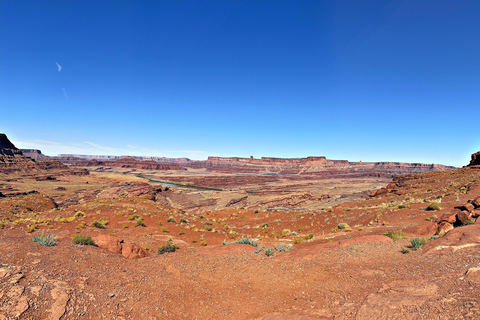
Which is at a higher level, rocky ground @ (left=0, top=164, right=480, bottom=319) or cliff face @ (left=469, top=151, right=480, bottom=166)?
cliff face @ (left=469, top=151, right=480, bottom=166)

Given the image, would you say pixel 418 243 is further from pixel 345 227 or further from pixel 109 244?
pixel 109 244

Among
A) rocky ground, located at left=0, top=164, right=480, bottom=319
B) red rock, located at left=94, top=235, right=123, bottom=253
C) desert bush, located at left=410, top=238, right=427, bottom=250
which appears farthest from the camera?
red rock, located at left=94, top=235, right=123, bottom=253

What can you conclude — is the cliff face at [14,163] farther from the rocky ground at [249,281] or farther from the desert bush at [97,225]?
the rocky ground at [249,281]

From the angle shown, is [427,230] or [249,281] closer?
[249,281]

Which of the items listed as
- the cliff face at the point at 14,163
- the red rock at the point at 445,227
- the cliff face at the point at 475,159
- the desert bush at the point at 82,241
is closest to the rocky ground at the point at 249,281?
the red rock at the point at 445,227

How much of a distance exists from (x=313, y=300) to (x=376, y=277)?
235 centimetres

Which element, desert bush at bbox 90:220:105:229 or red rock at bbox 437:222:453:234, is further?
desert bush at bbox 90:220:105:229

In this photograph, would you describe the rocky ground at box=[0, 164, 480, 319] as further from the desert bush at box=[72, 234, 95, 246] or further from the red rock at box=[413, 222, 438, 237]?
the desert bush at box=[72, 234, 95, 246]

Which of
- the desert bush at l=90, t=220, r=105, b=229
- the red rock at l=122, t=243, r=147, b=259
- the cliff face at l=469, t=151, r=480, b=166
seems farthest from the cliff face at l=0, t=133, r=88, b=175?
the cliff face at l=469, t=151, r=480, b=166

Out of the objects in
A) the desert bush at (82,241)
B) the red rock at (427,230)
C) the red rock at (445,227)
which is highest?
the red rock at (445,227)

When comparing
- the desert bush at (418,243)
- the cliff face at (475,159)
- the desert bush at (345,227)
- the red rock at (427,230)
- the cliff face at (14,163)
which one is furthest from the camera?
the cliff face at (14,163)

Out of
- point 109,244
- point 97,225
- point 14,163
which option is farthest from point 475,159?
point 14,163

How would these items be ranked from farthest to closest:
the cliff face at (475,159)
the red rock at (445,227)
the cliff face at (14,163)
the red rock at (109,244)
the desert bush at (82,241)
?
the cliff face at (14,163) → the cliff face at (475,159) → the red rock at (445,227) → the red rock at (109,244) → the desert bush at (82,241)

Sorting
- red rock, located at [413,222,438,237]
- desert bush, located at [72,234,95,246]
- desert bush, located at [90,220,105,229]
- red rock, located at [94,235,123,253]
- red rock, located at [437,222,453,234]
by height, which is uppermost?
red rock, located at [437,222,453,234]
